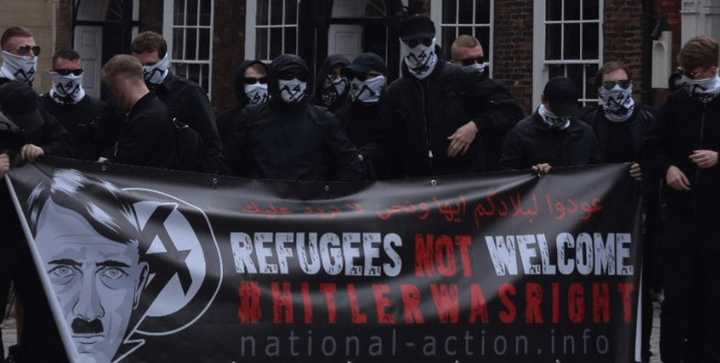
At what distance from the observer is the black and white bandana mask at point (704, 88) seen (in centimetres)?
1088

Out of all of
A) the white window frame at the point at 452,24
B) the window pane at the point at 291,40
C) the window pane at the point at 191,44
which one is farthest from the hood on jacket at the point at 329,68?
the window pane at the point at 191,44

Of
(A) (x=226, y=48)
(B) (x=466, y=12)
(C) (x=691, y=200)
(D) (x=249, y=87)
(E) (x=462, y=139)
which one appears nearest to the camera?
(C) (x=691, y=200)

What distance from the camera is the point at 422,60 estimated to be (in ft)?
38.0

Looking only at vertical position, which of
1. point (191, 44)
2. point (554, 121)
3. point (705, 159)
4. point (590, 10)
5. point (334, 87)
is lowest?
point (705, 159)

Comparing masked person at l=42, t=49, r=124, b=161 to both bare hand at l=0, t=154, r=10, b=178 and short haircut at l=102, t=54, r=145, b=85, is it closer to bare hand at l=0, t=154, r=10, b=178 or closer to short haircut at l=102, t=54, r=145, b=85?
short haircut at l=102, t=54, r=145, b=85

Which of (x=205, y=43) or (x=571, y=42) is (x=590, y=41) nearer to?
(x=571, y=42)

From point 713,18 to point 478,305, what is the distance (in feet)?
38.7

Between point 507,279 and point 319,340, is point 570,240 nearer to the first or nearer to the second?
point 507,279

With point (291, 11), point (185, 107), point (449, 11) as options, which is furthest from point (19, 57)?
point (291, 11)

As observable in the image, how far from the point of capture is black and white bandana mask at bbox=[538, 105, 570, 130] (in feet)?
37.9

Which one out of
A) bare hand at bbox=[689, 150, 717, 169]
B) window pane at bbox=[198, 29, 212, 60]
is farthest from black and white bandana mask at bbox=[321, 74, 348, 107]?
window pane at bbox=[198, 29, 212, 60]

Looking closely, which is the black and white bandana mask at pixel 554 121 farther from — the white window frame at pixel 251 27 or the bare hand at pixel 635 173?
the white window frame at pixel 251 27

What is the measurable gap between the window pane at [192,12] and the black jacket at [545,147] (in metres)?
15.0

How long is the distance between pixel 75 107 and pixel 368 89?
2286mm
